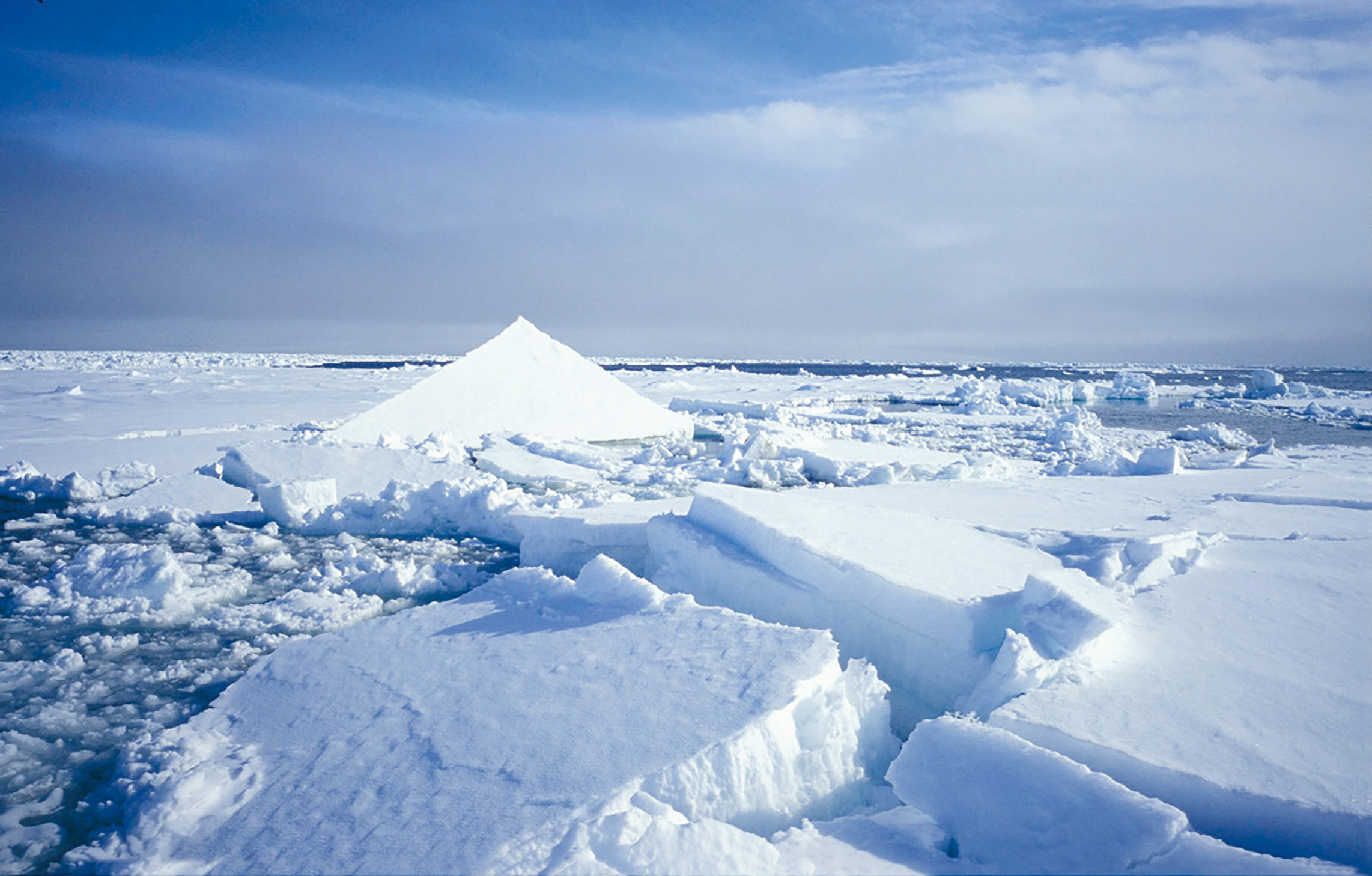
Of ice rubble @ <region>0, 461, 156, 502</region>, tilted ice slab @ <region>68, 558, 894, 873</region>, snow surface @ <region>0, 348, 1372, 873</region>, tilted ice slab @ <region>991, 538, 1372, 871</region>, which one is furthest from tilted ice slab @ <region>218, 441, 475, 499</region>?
tilted ice slab @ <region>991, 538, 1372, 871</region>

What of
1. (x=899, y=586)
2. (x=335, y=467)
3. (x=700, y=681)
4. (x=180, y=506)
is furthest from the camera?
(x=335, y=467)

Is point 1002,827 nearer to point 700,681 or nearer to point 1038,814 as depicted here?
point 1038,814

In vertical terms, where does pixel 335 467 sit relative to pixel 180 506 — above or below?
above

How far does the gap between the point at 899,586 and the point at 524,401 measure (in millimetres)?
9148

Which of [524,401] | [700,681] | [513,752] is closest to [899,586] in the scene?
[700,681]

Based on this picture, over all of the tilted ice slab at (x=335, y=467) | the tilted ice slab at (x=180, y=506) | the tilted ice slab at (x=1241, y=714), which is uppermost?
the tilted ice slab at (x=1241, y=714)

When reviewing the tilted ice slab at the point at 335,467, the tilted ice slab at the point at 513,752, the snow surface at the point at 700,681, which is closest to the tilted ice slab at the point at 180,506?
the snow surface at the point at 700,681

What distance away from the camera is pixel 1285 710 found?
82.4 inches

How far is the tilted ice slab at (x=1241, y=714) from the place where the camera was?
1681 millimetres

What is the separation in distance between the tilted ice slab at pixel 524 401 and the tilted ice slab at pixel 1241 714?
8.91 metres

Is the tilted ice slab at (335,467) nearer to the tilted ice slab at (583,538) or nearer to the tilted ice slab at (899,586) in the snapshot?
the tilted ice slab at (583,538)

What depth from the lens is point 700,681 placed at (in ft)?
7.66

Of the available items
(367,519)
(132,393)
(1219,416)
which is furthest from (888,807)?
(1219,416)

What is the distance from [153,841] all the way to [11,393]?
65.4 feet
